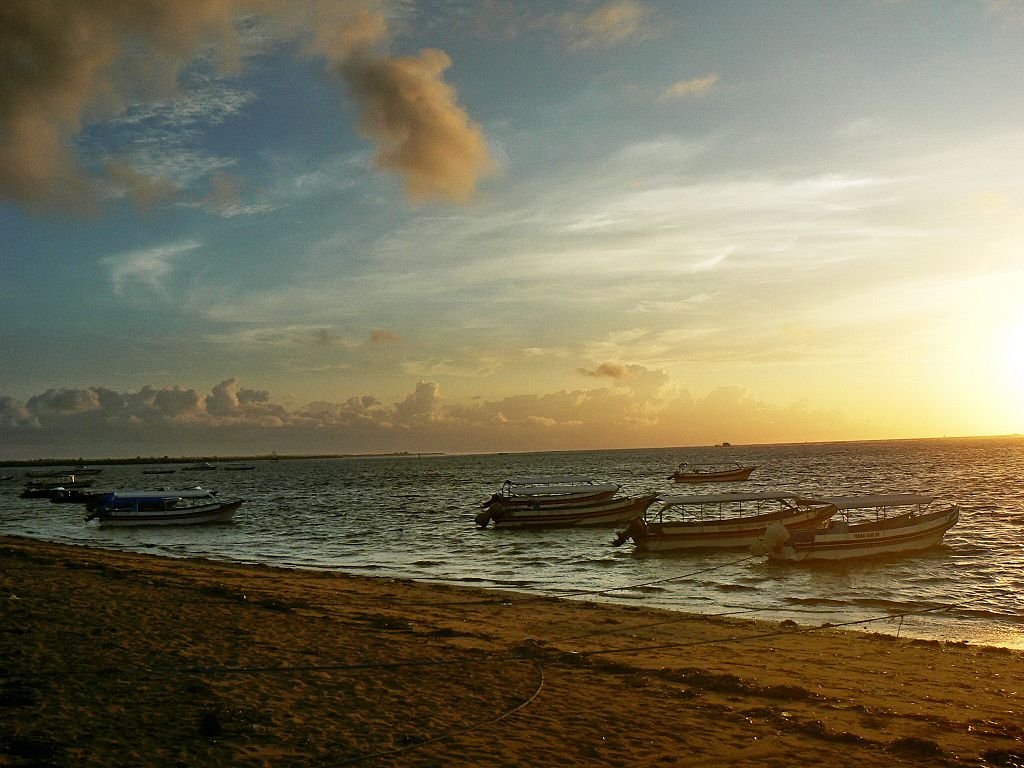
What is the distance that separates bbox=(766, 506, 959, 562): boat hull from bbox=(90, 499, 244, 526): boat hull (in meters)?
43.2

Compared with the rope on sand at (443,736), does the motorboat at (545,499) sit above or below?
below

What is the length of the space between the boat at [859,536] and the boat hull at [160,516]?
41.4 meters

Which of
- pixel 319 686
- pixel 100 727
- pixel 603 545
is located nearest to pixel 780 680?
pixel 319 686

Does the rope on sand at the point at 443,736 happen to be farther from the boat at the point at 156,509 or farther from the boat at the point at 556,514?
the boat at the point at 156,509

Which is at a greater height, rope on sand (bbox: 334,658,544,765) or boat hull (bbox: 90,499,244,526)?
rope on sand (bbox: 334,658,544,765)

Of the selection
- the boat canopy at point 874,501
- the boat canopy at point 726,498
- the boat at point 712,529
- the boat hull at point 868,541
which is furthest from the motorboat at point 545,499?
the boat hull at point 868,541

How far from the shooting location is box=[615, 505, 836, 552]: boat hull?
40.5m

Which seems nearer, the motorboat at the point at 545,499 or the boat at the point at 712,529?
the boat at the point at 712,529

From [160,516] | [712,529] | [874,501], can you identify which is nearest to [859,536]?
[874,501]

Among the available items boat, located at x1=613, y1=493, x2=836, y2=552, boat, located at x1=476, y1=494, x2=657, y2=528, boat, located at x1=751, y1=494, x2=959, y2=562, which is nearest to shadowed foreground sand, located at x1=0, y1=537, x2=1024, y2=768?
boat, located at x1=751, y1=494, x2=959, y2=562

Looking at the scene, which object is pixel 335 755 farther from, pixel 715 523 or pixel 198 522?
pixel 198 522

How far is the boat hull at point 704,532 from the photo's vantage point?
4053 centimetres

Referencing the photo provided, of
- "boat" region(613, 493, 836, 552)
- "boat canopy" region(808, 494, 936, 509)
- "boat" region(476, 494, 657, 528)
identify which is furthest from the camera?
"boat" region(476, 494, 657, 528)

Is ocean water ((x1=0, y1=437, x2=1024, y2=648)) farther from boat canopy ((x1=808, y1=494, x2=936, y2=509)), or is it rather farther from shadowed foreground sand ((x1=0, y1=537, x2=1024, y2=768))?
shadowed foreground sand ((x1=0, y1=537, x2=1024, y2=768))
